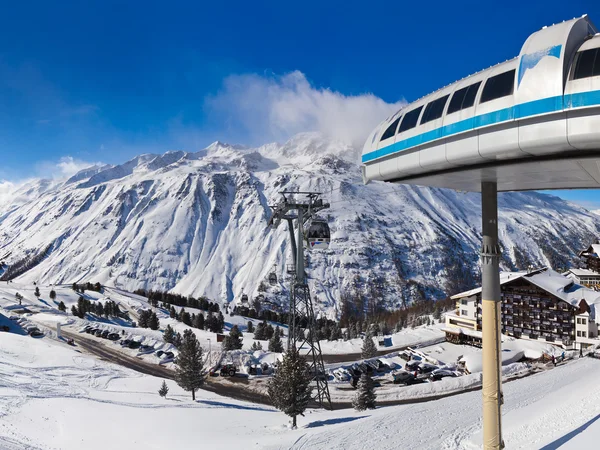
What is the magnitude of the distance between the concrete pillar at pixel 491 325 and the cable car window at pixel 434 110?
291cm

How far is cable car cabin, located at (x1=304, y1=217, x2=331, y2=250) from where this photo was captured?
24.1m

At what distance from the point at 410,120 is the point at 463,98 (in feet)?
5.86

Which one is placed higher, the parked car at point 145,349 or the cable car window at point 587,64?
the cable car window at point 587,64

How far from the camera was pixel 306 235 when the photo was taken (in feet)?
80.1

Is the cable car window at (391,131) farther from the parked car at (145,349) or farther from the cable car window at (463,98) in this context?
the parked car at (145,349)

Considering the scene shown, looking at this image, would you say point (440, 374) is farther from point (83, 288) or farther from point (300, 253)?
point (83, 288)

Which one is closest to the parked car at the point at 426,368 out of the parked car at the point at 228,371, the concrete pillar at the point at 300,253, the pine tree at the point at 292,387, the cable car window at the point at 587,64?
the parked car at the point at 228,371

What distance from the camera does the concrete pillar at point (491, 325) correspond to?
9977 mm

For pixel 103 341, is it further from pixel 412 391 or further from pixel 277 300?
pixel 277 300

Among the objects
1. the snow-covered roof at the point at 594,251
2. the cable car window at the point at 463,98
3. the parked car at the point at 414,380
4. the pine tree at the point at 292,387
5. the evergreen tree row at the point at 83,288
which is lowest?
the parked car at the point at 414,380

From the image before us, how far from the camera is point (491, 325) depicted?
9.93 m

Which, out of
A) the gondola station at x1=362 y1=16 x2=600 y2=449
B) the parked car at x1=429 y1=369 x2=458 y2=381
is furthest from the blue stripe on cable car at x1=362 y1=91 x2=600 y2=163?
the parked car at x1=429 y1=369 x2=458 y2=381

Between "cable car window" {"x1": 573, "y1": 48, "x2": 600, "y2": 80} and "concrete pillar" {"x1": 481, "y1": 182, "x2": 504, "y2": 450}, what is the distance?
4.47m

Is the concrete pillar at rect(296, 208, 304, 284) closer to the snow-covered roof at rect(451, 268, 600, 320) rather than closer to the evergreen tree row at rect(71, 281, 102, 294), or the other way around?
the snow-covered roof at rect(451, 268, 600, 320)
